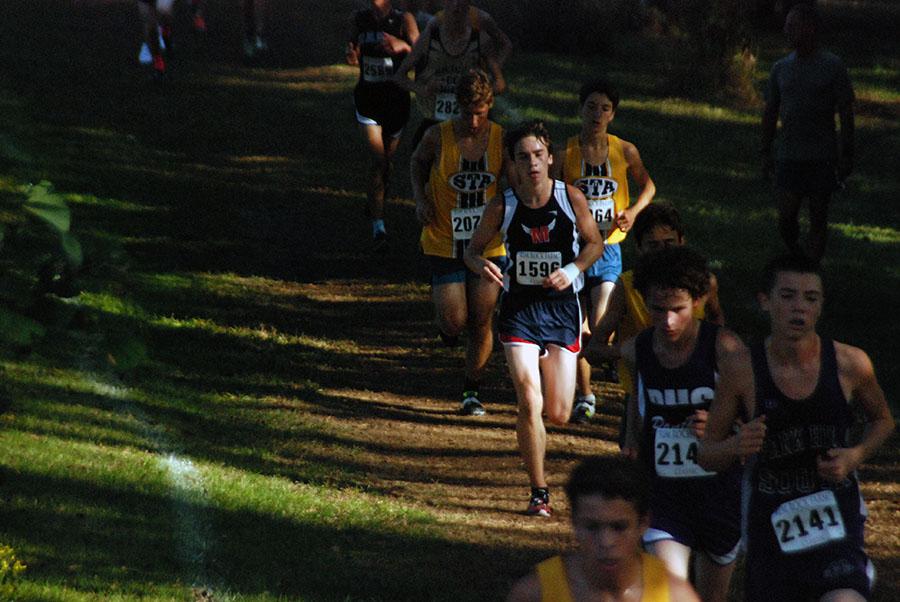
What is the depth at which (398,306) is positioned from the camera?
13906 millimetres

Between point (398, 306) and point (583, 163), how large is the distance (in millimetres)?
3990

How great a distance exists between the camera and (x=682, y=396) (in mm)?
5965

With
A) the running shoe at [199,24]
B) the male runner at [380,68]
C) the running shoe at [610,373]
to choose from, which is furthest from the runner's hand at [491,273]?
the running shoe at [199,24]

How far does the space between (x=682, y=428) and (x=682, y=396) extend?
12cm

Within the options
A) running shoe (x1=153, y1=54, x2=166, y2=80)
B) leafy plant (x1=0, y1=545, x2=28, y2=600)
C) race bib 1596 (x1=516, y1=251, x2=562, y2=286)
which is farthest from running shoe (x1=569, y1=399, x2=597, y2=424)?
running shoe (x1=153, y1=54, x2=166, y2=80)

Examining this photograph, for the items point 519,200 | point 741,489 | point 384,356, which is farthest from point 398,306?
point 741,489

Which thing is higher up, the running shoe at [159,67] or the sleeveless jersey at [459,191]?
the sleeveless jersey at [459,191]

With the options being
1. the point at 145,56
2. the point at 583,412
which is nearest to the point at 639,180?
the point at 583,412

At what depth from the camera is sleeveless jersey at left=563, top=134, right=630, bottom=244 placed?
10.2 metres

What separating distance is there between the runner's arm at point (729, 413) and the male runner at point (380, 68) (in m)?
8.62

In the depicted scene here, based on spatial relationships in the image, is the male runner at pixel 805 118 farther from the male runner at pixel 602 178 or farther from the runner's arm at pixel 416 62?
the runner's arm at pixel 416 62

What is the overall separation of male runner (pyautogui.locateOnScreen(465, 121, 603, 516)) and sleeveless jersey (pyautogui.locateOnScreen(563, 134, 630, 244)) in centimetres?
163

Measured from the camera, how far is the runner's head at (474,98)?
949cm

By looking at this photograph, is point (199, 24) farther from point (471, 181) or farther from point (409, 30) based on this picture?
point (471, 181)
